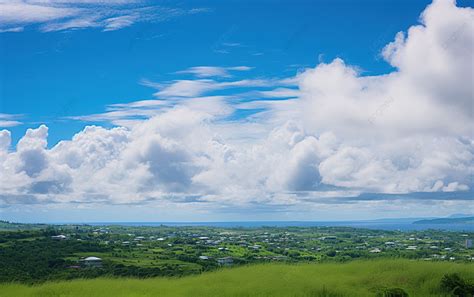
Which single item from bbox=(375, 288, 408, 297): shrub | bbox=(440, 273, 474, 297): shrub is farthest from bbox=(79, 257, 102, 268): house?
bbox=(440, 273, 474, 297): shrub

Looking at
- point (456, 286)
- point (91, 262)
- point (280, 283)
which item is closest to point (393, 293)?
point (456, 286)

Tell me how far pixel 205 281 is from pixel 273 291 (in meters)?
2.67

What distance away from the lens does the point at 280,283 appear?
16.1m

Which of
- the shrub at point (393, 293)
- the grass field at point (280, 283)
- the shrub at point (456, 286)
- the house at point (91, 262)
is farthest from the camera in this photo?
the house at point (91, 262)

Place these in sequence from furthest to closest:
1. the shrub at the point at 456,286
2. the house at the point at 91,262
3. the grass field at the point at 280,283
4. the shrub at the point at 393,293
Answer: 1. the house at the point at 91,262
2. the shrub at the point at 456,286
3. the grass field at the point at 280,283
4. the shrub at the point at 393,293

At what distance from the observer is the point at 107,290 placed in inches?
597

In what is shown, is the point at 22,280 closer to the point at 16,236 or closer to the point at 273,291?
the point at 273,291

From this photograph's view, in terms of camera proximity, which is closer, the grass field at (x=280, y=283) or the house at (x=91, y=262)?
the grass field at (x=280, y=283)

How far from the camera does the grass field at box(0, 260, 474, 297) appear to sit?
15219mm

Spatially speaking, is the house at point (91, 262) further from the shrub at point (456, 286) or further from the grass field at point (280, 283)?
the shrub at point (456, 286)

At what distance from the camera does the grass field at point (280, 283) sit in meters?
15.2

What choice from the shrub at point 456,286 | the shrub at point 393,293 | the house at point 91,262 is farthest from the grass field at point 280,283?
the house at point 91,262

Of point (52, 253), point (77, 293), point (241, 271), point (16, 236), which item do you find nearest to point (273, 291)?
point (241, 271)

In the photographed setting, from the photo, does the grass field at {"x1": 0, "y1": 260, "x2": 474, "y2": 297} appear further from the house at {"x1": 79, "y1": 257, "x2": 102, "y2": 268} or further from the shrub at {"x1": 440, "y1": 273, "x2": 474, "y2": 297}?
the house at {"x1": 79, "y1": 257, "x2": 102, "y2": 268}
